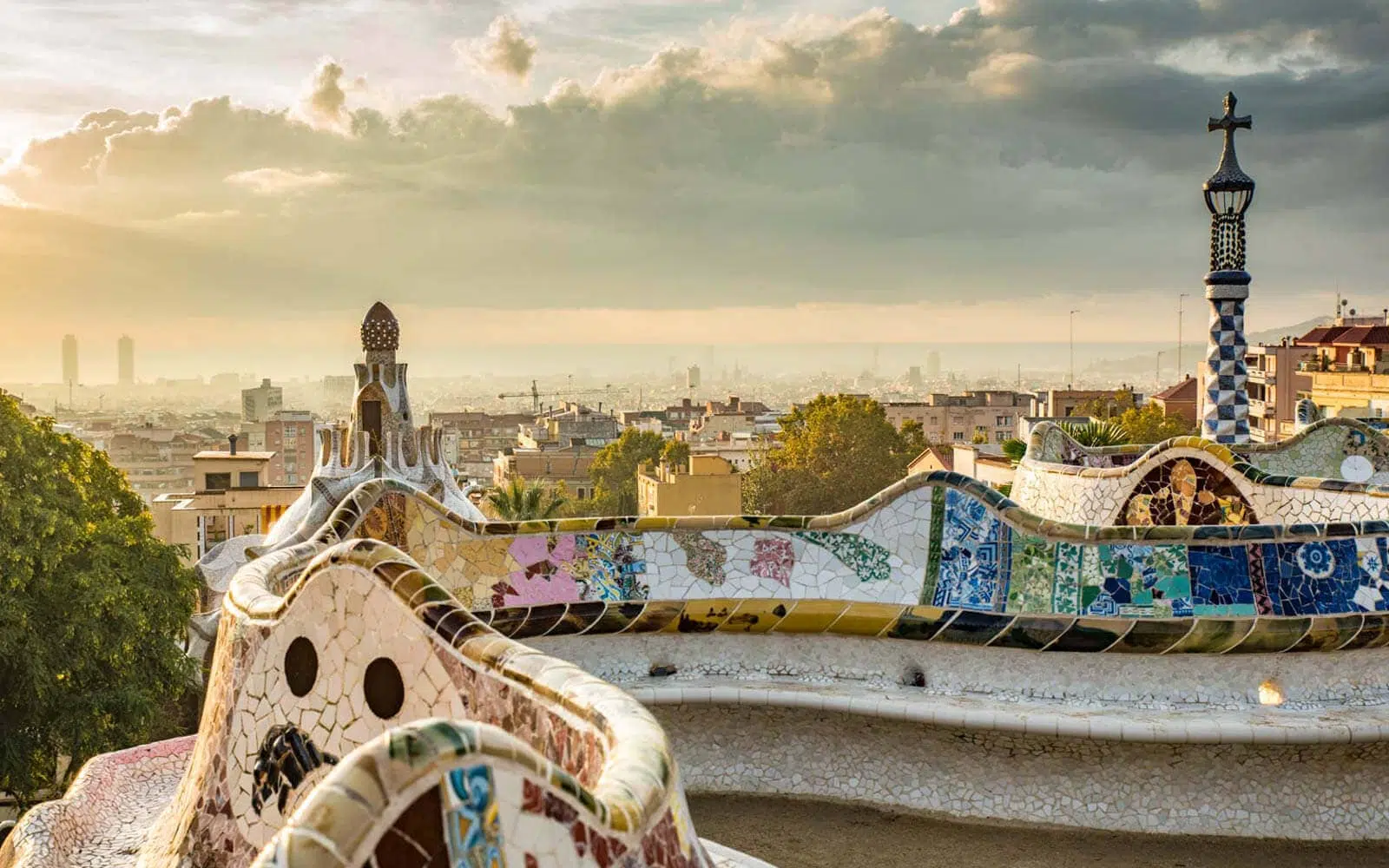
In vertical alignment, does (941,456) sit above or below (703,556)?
below

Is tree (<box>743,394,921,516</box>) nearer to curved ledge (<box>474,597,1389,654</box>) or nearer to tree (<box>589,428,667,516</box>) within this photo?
tree (<box>589,428,667,516</box>)

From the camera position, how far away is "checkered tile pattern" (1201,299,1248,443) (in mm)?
12789

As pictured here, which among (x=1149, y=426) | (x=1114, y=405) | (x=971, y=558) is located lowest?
(x=971, y=558)

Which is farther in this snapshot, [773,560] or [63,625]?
[63,625]

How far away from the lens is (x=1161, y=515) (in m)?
8.50

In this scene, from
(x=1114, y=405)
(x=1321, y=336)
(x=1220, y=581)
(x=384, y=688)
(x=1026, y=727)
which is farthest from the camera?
(x=1114, y=405)

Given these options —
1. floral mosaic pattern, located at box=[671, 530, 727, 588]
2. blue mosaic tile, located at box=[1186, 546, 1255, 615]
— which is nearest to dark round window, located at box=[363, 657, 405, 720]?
Result: floral mosaic pattern, located at box=[671, 530, 727, 588]

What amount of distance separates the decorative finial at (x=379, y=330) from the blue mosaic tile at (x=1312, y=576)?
929 centimetres

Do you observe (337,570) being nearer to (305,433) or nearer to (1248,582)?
(1248,582)

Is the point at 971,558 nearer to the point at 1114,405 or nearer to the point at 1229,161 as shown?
the point at 1229,161

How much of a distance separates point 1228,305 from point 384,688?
38.5 feet

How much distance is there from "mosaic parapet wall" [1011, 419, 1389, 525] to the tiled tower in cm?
262

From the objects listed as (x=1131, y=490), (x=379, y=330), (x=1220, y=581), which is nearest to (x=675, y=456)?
(x=379, y=330)

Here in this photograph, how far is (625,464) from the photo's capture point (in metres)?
52.2
